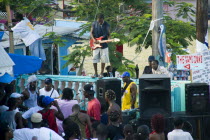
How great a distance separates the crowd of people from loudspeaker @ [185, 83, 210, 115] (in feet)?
6.54

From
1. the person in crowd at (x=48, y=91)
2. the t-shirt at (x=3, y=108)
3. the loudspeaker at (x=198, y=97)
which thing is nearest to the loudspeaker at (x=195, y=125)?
the loudspeaker at (x=198, y=97)

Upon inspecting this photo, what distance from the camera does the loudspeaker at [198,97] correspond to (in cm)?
1264

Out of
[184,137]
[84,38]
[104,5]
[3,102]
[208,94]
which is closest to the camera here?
[184,137]

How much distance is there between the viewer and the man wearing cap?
43.0 feet

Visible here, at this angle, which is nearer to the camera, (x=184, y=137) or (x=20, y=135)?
(x=20, y=135)

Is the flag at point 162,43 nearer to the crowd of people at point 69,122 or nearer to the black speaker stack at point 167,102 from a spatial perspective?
the black speaker stack at point 167,102

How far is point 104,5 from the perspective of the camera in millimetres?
19625

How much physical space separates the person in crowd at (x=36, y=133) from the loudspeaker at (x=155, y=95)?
3.74 m

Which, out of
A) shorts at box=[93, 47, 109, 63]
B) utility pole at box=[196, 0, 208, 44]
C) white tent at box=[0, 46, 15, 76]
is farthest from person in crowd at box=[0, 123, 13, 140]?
utility pole at box=[196, 0, 208, 44]

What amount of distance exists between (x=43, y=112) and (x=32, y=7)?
8.60 m

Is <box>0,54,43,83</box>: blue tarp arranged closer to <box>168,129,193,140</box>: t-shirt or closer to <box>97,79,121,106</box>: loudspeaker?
<box>97,79,121,106</box>: loudspeaker

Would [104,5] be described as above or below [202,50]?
above

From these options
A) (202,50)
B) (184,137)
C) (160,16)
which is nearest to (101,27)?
(160,16)

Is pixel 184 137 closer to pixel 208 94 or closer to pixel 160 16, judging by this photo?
pixel 208 94
